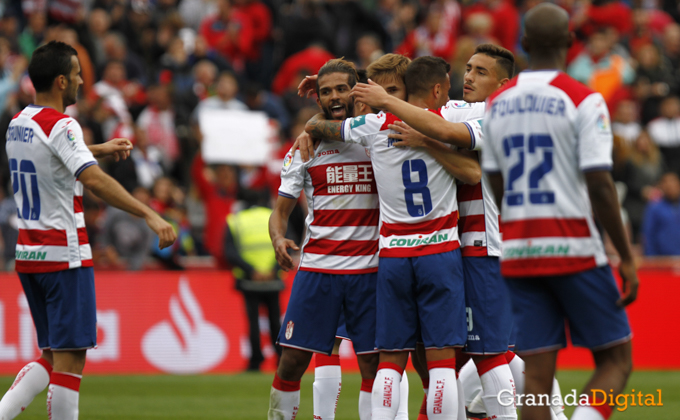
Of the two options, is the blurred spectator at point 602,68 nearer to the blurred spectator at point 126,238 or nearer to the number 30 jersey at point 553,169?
the blurred spectator at point 126,238

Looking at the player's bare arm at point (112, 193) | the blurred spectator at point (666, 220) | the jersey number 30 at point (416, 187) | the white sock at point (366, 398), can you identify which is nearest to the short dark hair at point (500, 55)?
the jersey number 30 at point (416, 187)

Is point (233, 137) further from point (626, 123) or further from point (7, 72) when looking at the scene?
point (626, 123)

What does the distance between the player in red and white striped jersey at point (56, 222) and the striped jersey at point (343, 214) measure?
3.69 feet

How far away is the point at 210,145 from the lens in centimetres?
1459

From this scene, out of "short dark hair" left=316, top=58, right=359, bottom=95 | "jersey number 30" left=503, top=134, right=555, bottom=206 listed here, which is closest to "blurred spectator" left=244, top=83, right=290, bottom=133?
"short dark hair" left=316, top=58, right=359, bottom=95

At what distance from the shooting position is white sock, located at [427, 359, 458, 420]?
565 centimetres

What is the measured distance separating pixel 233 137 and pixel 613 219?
10686mm

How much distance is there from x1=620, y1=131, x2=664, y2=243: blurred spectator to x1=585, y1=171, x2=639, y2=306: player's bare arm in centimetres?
1069

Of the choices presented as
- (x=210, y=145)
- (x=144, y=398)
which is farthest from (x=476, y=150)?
(x=210, y=145)

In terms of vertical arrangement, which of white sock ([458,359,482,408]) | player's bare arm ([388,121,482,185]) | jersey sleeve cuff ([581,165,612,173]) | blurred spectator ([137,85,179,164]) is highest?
blurred spectator ([137,85,179,164])

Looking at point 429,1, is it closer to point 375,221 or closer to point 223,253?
point 223,253

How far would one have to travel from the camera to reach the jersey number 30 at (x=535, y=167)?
4699 mm

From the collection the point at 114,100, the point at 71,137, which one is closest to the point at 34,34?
the point at 114,100

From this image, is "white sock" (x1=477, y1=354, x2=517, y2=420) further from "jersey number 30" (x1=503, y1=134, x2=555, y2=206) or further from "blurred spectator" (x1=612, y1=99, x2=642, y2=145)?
"blurred spectator" (x1=612, y1=99, x2=642, y2=145)
